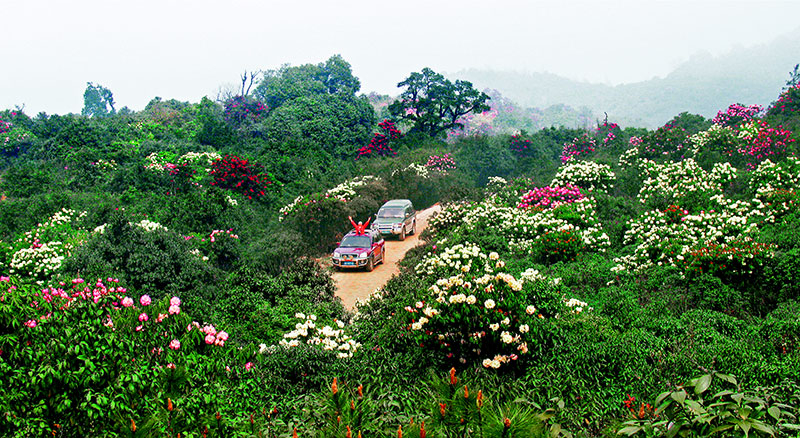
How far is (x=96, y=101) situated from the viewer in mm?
69812

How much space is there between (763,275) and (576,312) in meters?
4.51

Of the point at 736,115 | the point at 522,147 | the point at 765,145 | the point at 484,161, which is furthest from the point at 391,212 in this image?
the point at 736,115

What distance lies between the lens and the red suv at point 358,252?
684 inches

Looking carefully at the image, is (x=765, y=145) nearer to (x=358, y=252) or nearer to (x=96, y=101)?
(x=358, y=252)

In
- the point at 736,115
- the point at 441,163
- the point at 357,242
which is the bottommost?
the point at 357,242

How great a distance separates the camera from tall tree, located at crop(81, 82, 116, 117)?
228 feet

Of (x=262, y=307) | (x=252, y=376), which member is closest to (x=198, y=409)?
(x=252, y=376)

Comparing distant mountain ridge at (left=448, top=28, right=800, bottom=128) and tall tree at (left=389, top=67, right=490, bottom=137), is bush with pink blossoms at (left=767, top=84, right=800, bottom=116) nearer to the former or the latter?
tall tree at (left=389, top=67, right=490, bottom=137)

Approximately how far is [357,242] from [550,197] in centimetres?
771

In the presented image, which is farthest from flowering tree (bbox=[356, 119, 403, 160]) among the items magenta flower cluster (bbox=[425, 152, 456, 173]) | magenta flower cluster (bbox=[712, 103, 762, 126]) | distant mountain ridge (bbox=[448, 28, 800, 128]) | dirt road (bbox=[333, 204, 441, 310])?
distant mountain ridge (bbox=[448, 28, 800, 128])

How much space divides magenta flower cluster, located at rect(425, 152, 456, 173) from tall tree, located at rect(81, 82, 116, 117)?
5595 centimetres

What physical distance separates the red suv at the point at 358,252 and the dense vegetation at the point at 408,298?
4.30ft

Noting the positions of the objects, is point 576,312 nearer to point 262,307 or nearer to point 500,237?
point 262,307

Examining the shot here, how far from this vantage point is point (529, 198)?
19.9 metres
